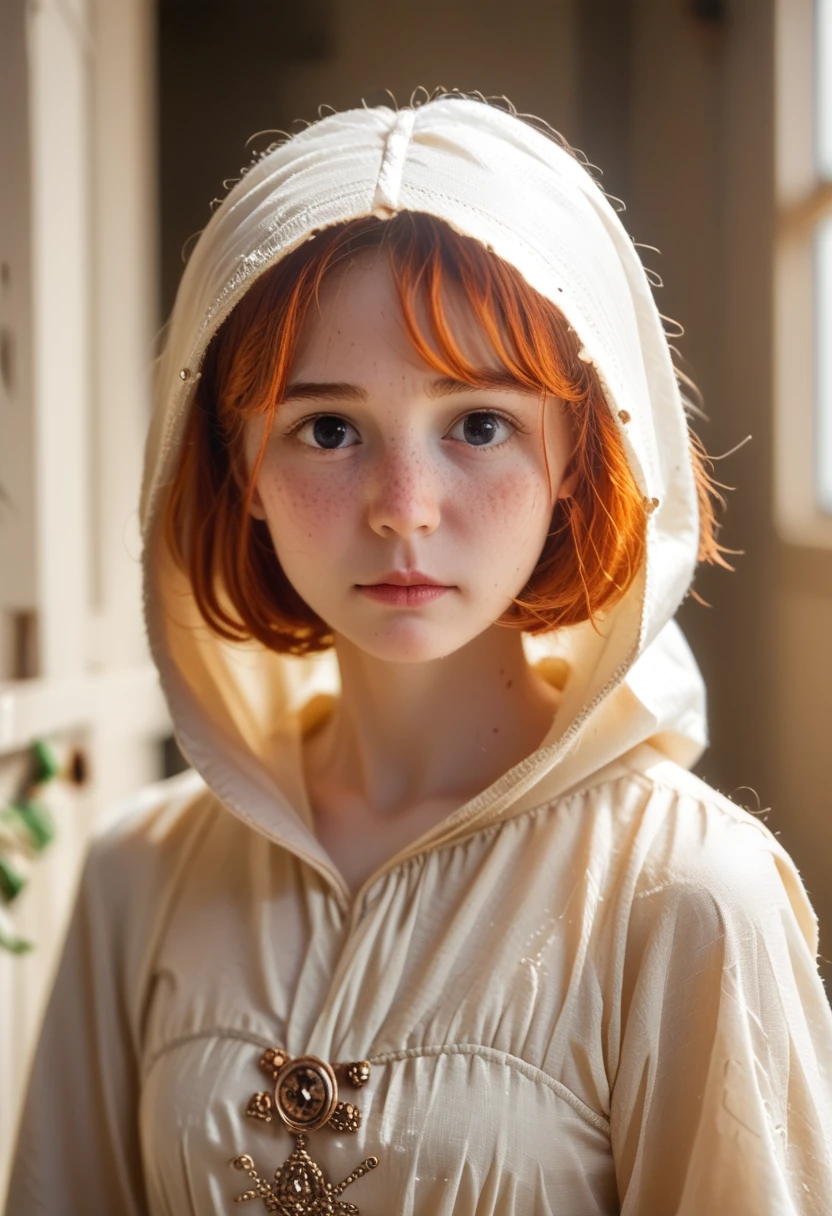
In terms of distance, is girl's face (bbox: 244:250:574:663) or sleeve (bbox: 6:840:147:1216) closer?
girl's face (bbox: 244:250:574:663)

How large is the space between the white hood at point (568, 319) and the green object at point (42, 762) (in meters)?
0.66

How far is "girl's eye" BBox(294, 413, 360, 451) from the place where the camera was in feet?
2.21

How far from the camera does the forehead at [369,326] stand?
0.64m

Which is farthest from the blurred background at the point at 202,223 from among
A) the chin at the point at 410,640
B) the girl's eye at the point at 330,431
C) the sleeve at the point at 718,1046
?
the girl's eye at the point at 330,431

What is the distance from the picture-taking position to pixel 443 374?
0.64m

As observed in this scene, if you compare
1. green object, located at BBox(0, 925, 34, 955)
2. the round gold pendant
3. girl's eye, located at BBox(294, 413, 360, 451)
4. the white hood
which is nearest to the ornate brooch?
the round gold pendant

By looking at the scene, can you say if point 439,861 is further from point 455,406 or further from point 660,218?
point 660,218

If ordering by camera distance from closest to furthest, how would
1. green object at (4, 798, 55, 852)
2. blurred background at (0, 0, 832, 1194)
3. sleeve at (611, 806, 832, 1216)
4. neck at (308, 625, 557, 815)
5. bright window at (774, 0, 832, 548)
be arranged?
sleeve at (611, 806, 832, 1216), neck at (308, 625, 557, 815), bright window at (774, 0, 832, 548), blurred background at (0, 0, 832, 1194), green object at (4, 798, 55, 852)

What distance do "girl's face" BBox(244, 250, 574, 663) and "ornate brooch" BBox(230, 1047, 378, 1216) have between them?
244 mm

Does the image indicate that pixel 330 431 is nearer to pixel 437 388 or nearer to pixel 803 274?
pixel 437 388

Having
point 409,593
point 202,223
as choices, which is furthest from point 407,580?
point 202,223

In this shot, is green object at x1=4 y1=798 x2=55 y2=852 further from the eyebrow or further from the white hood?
the eyebrow

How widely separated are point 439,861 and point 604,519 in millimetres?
239

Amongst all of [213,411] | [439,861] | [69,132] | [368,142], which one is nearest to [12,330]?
[69,132]
